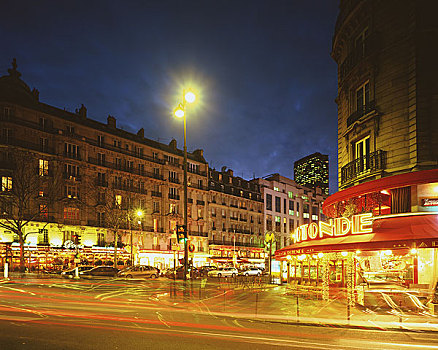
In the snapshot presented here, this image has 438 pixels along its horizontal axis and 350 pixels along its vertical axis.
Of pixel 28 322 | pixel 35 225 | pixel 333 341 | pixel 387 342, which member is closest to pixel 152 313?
pixel 28 322

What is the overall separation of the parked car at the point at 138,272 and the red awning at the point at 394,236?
84.7ft

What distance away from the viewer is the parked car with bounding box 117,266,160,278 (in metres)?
40.6

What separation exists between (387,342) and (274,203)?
8070 centimetres

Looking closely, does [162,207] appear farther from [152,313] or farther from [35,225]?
[152,313]

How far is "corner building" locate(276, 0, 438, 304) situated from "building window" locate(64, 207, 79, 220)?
1436 inches

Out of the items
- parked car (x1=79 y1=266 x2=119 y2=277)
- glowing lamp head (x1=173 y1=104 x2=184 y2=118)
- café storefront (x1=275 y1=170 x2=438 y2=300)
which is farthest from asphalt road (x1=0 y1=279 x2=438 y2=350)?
parked car (x1=79 y1=266 x2=119 y2=277)

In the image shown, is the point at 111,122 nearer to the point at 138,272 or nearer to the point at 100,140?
the point at 100,140

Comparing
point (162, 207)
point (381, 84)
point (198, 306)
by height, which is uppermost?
point (381, 84)

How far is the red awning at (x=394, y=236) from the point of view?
15227 millimetres

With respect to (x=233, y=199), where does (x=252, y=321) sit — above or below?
below

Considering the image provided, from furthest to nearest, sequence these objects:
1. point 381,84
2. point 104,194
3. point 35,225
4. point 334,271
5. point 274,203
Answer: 1. point 274,203
2. point 104,194
3. point 35,225
4. point 334,271
5. point 381,84

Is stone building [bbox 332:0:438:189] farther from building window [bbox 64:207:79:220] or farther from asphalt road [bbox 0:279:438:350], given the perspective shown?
building window [bbox 64:207:79:220]

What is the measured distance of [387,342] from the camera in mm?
10773

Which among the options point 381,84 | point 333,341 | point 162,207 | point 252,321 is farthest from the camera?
point 162,207
